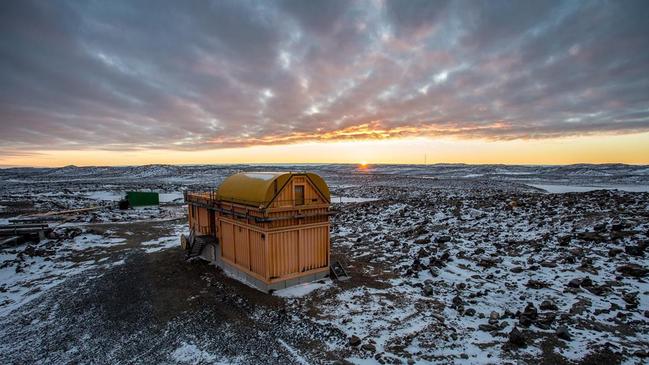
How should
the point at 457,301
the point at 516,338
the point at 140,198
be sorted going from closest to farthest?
the point at 516,338, the point at 457,301, the point at 140,198

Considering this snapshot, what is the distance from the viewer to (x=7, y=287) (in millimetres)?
16828

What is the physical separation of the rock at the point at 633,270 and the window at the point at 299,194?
14.6 m

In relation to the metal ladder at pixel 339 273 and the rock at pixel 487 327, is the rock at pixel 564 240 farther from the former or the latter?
the metal ladder at pixel 339 273

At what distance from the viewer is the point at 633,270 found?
1387cm

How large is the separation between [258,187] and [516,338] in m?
11.6

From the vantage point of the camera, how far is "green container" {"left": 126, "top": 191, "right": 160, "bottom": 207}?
44406mm

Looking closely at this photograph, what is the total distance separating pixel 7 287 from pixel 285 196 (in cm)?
1554

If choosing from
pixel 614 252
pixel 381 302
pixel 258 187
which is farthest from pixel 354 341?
pixel 614 252

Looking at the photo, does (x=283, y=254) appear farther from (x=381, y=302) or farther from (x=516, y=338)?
(x=516, y=338)

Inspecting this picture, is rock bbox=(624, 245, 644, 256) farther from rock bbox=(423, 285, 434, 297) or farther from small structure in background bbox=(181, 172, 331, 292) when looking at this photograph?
small structure in background bbox=(181, 172, 331, 292)

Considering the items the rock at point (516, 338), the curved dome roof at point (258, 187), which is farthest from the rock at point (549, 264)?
the curved dome roof at point (258, 187)

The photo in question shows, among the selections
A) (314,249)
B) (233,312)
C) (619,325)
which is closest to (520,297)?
(619,325)

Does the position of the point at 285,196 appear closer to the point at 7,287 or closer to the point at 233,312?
the point at 233,312

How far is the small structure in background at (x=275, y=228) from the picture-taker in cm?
1499
